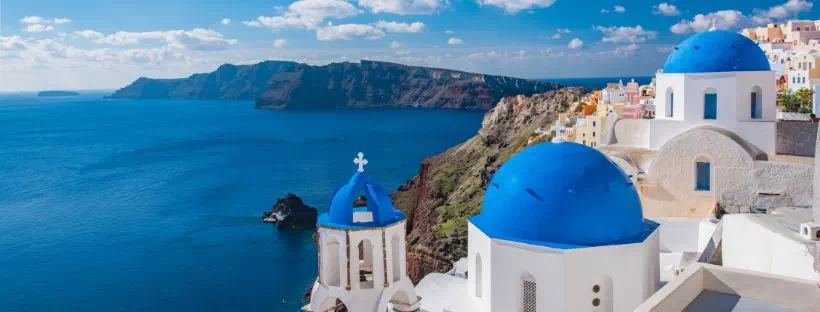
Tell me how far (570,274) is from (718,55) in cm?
869

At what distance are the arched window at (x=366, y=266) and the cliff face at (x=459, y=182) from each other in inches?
842

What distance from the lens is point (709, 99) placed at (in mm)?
15836

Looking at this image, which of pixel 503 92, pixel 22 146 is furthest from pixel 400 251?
pixel 503 92

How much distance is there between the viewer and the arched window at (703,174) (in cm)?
1538

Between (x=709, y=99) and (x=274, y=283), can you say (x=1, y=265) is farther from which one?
(x=709, y=99)

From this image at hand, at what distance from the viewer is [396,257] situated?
1090 cm

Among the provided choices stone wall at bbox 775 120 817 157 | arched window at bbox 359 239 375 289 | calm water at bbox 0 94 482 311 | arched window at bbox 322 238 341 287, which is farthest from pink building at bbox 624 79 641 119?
arched window at bbox 322 238 341 287

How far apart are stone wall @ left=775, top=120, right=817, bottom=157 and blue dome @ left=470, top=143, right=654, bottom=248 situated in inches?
273

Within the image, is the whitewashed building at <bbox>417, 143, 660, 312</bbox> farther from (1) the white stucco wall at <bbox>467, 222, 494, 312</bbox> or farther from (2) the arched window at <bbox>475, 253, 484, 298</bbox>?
(2) the arched window at <bbox>475, 253, 484, 298</bbox>

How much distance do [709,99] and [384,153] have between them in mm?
65845

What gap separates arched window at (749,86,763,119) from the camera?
15562mm

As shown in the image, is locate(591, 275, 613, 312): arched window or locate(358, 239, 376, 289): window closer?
locate(591, 275, 613, 312): arched window

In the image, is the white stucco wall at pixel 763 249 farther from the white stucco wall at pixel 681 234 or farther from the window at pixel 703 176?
the window at pixel 703 176

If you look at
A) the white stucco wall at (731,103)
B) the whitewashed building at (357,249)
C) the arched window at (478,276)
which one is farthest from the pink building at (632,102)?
the whitewashed building at (357,249)
